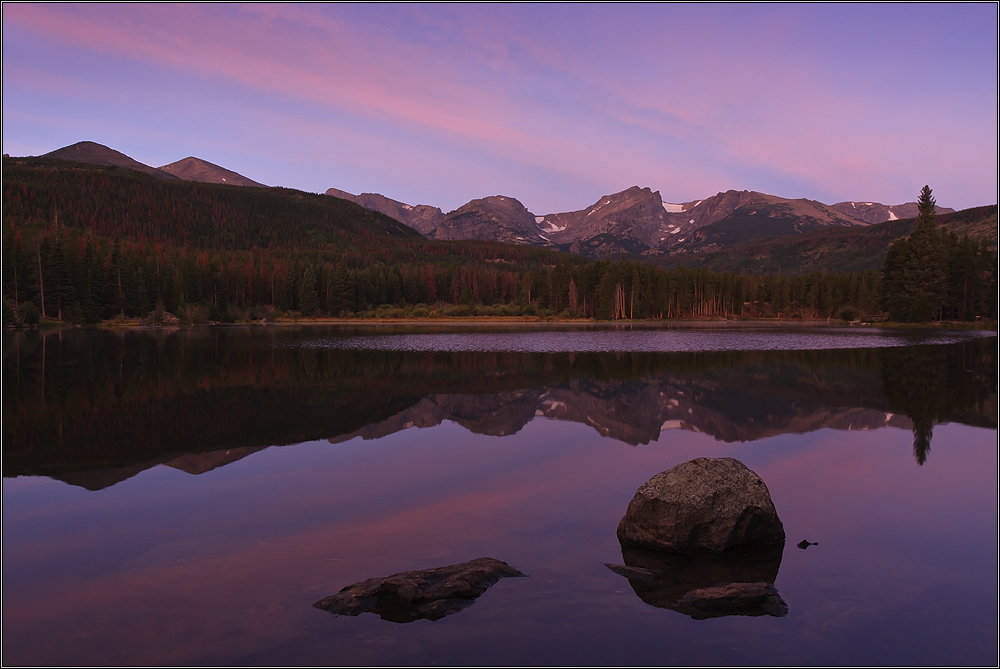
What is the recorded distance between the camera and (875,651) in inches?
294

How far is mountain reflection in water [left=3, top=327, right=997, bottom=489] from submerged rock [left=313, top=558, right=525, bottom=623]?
8.95 metres

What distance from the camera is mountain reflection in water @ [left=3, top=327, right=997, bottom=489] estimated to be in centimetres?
1859

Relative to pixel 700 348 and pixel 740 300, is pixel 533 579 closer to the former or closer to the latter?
pixel 700 348

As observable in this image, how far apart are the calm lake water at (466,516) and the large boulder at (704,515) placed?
0.53 m

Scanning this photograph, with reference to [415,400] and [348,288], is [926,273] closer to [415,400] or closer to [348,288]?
[415,400]

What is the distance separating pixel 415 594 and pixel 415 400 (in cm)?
1850

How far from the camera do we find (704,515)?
1062 cm

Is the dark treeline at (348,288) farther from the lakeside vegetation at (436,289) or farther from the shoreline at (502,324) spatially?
the shoreline at (502,324)

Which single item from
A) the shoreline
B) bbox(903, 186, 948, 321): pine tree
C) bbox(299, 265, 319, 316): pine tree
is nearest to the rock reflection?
the shoreline

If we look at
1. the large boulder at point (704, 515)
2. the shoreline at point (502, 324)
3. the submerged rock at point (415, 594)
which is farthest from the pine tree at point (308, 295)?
the submerged rock at point (415, 594)

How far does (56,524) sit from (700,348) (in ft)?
171

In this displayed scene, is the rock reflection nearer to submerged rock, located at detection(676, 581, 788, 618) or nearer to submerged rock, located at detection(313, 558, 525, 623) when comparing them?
submerged rock, located at detection(676, 581, 788, 618)

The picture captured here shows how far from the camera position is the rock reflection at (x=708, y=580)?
8.52m

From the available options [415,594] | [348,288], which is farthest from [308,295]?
[415,594]
